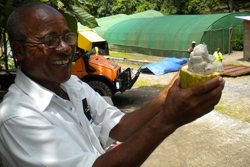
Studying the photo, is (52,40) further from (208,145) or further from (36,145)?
(208,145)

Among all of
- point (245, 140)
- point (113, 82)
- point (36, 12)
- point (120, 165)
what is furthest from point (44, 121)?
point (113, 82)

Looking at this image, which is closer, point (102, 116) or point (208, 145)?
point (102, 116)

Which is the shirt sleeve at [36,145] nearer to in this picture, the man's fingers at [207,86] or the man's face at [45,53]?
the man's face at [45,53]

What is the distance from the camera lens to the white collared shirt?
120 cm

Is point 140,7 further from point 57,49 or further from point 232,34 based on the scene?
point 57,49

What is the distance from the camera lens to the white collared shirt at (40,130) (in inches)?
47.3

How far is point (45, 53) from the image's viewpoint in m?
1.51

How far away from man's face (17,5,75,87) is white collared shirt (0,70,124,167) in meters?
0.08

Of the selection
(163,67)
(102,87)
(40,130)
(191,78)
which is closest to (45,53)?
(40,130)

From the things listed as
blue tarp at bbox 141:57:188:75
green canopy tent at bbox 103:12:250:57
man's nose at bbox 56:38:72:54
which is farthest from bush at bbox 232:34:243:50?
man's nose at bbox 56:38:72:54

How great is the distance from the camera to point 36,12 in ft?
4.75

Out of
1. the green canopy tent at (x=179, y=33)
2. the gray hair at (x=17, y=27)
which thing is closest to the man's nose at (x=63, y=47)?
the gray hair at (x=17, y=27)

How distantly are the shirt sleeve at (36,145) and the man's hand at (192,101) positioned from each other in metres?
0.45

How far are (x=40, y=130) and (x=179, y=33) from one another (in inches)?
629
